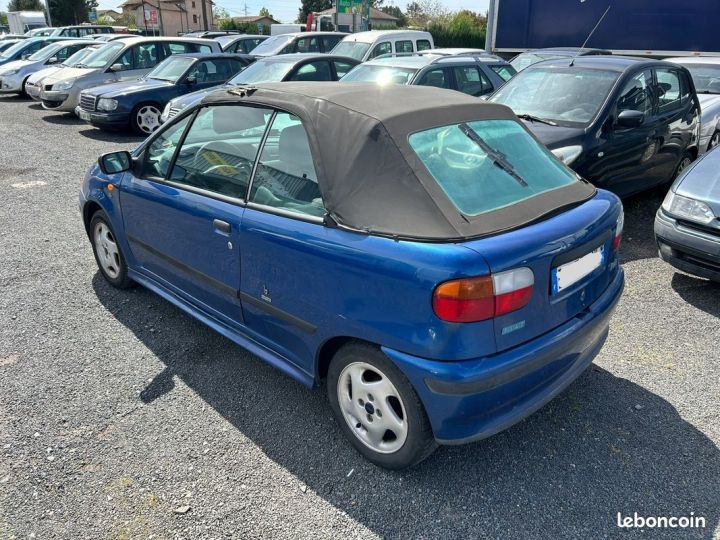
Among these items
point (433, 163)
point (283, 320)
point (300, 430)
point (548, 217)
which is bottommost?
point (300, 430)

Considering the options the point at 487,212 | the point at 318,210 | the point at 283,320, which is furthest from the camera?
the point at 283,320

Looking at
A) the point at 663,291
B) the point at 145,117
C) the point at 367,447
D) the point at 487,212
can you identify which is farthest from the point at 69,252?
the point at 145,117

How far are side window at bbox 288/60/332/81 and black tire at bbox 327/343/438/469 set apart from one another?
8.11m

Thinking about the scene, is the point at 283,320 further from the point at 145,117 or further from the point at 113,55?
the point at 113,55

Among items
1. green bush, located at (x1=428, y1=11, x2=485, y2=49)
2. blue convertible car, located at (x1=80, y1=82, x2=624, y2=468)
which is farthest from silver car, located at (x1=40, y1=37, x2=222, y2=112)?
green bush, located at (x1=428, y1=11, x2=485, y2=49)

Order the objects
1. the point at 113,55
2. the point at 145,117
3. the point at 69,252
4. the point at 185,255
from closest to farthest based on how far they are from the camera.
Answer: the point at 185,255 → the point at 69,252 → the point at 145,117 → the point at 113,55

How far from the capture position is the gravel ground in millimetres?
2303

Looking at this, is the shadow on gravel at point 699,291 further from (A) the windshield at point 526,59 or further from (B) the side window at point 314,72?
(A) the windshield at point 526,59

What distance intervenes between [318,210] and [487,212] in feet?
2.48

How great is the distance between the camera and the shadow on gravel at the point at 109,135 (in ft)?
35.0

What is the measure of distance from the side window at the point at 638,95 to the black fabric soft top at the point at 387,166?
3.34 meters

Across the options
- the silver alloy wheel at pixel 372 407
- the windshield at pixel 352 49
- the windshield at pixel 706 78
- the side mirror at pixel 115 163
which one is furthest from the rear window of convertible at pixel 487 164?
the windshield at pixel 352 49

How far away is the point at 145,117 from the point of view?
427 inches

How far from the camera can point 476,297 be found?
6.82 ft
